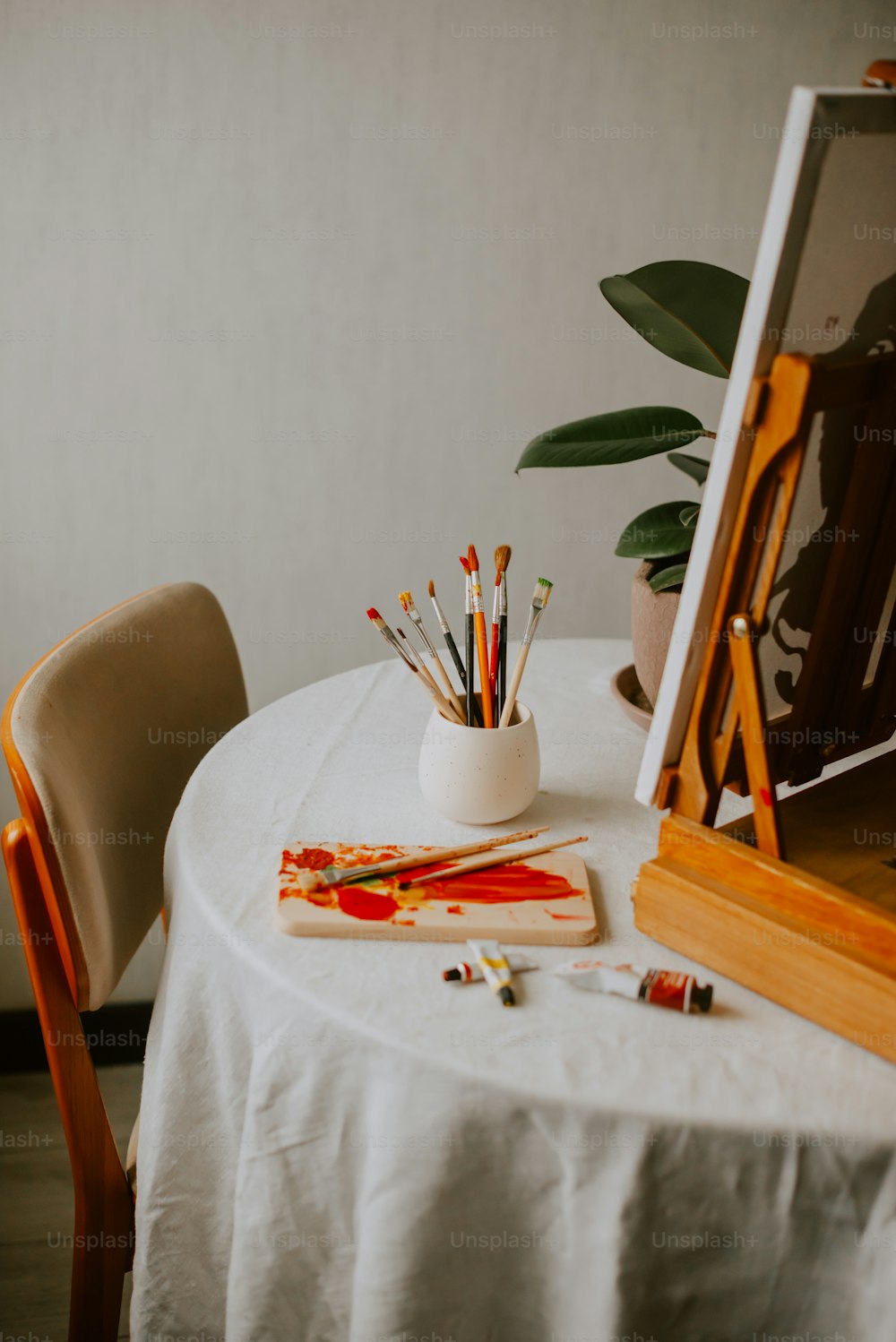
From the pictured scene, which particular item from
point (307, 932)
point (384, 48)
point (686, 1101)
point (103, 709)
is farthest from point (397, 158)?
point (686, 1101)

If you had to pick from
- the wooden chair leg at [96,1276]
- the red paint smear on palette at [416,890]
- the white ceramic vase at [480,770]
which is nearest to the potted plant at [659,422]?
the white ceramic vase at [480,770]

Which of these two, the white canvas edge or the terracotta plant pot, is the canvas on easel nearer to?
the white canvas edge

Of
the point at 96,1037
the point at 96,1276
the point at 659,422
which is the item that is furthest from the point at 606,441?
the point at 96,1037

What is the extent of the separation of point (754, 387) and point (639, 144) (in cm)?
133

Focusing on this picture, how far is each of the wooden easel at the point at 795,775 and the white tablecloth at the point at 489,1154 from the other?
0.14ft

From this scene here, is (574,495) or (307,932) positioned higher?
(574,495)

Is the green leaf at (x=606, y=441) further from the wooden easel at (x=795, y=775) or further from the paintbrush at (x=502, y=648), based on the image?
the wooden easel at (x=795, y=775)

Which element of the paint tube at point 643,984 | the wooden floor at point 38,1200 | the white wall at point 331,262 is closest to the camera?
the paint tube at point 643,984

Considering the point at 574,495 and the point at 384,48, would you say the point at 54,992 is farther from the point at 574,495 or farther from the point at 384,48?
the point at 384,48

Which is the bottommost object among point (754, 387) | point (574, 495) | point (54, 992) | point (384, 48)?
point (54, 992)

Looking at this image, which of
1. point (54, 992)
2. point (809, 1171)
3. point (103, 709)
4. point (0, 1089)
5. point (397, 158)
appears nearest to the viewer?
point (809, 1171)

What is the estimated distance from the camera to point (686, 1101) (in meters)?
0.71

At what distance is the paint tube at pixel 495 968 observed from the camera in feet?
2.61

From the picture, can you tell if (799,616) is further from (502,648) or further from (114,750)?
(114,750)
